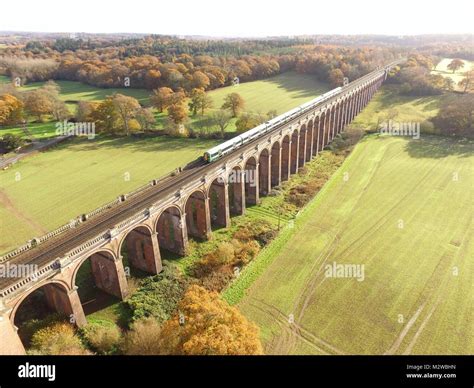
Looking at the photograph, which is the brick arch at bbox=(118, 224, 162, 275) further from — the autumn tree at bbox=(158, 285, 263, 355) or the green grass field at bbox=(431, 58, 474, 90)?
the green grass field at bbox=(431, 58, 474, 90)

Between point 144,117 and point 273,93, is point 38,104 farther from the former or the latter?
point 273,93

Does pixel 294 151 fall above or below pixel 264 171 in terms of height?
above

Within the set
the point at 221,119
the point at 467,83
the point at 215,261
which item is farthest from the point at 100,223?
the point at 467,83

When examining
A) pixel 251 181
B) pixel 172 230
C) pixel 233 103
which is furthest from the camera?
pixel 233 103

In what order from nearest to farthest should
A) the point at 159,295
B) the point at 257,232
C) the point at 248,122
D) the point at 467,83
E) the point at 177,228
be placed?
the point at 159,295 < the point at 177,228 < the point at 257,232 < the point at 248,122 < the point at 467,83

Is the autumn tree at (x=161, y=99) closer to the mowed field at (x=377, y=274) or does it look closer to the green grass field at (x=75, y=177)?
the green grass field at (x=75, y=177)

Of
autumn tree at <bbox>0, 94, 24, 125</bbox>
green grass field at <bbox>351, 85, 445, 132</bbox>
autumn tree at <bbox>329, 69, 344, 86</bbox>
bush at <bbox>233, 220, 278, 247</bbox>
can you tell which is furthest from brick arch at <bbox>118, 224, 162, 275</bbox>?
autumn tree at <bbox>329, 69, 344, 86</bbox>
